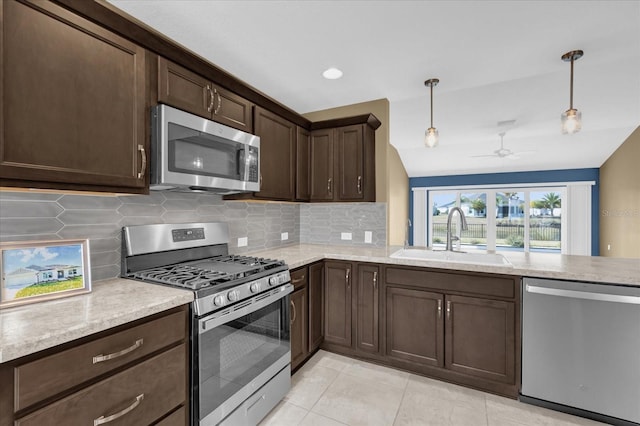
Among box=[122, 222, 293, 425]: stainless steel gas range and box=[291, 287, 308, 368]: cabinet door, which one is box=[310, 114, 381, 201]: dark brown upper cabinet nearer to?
box=[291, 287, 308, 368]: cabinet door

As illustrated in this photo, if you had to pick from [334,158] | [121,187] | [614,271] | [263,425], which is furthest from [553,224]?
[121,187]

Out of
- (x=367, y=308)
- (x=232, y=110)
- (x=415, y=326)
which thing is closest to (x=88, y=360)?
(x=232, y=110)

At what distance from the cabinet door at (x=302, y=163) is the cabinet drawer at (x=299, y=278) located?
83cm

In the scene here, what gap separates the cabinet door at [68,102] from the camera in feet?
3.60

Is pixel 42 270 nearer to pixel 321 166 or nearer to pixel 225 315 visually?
pixel 225 315

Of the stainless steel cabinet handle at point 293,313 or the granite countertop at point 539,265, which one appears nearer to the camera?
the granite countertop at point 539,265

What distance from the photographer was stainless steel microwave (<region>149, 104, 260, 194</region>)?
1580mm

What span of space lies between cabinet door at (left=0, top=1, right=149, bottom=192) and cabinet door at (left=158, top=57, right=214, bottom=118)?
0.12 metres

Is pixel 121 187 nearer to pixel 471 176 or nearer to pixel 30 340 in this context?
pixel 30 340

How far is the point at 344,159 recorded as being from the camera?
2938 mm

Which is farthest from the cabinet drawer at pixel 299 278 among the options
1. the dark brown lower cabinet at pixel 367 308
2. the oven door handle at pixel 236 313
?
the dark brown lower cabinet at pixel 367 308

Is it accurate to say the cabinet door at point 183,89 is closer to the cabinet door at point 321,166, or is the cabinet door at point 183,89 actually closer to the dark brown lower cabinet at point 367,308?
the cabinet door at point 321,166

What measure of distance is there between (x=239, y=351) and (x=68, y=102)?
1.45m

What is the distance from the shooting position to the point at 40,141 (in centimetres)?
117
